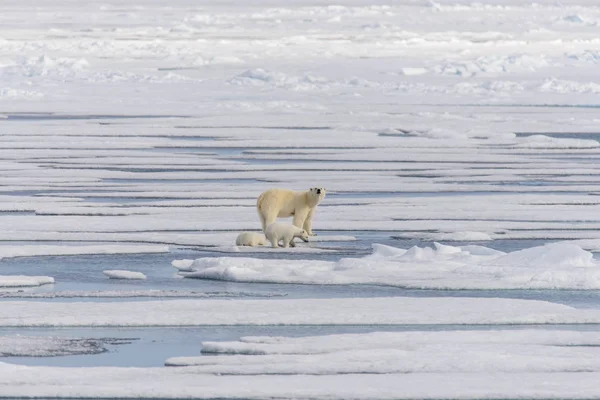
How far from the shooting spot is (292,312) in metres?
6.20

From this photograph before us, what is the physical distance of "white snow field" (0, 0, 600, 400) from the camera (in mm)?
5156

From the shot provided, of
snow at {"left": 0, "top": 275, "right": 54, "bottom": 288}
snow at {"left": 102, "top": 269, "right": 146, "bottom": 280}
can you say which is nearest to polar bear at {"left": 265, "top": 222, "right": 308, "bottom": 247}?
snow at {"left": 102, "top": 269, "right": 146, "bottom": 280}

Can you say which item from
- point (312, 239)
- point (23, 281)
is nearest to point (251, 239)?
point (312, 239)

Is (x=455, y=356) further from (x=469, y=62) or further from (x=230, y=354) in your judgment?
(x=469, y=62)

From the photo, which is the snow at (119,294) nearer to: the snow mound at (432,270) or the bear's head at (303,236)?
the snow mound at (432,270)

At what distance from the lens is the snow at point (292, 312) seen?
6.02 m

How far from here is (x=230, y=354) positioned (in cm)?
538

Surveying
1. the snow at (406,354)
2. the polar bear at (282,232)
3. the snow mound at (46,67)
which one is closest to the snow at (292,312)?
the snow at (406,354)

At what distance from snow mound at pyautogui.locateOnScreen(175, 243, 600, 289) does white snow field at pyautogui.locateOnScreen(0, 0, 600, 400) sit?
0.02 meters

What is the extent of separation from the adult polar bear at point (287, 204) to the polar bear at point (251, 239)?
8 cm

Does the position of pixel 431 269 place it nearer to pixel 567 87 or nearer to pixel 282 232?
pixel 282 232

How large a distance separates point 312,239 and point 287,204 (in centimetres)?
36

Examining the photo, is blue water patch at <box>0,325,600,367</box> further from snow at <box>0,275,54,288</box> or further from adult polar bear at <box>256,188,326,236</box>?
adult polar bear at <box>256,188,326,236</box>

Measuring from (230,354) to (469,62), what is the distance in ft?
90.7
